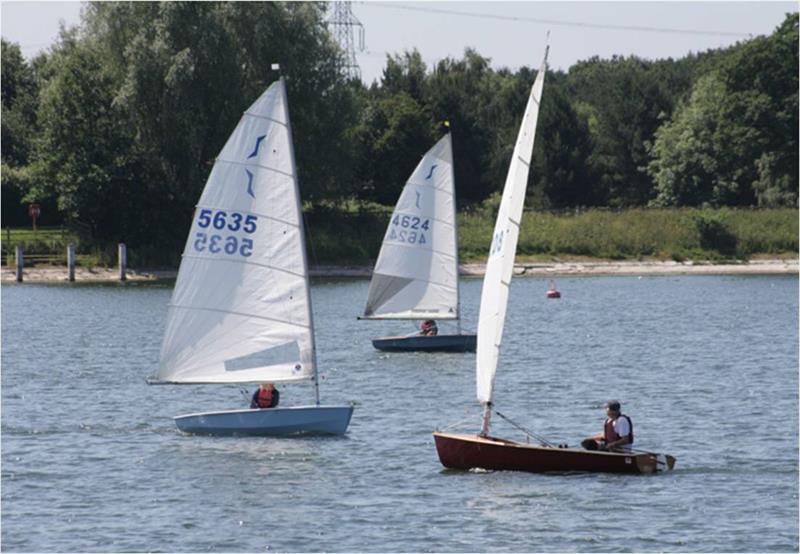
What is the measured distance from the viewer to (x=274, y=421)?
1523 inches

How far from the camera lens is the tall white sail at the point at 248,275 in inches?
1522

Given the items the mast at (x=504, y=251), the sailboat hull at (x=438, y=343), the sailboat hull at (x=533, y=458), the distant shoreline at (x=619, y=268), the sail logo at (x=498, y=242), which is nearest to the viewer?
the mast at (x=504, y=251)

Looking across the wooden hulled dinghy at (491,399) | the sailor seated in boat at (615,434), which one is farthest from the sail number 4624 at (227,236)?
the sailor seated in boat at (615,434)

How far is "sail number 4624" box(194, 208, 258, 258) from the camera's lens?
38.8m

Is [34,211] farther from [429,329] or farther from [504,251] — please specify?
[504,251]

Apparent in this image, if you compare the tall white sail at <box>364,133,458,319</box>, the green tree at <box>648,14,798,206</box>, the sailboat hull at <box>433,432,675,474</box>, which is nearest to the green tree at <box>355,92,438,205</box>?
the green tree at <box>648,14,798,206</box>

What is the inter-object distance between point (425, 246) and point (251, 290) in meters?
20.1

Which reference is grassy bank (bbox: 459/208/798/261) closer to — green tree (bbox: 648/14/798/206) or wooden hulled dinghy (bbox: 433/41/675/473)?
green tree (bbox: 648/14/798/206)

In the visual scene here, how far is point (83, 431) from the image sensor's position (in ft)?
139

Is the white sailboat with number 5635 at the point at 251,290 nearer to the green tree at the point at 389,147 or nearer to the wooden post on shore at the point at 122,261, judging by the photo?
the wooden post on shore at the point at 122,261

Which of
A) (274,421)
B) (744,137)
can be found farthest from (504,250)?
(744,137)

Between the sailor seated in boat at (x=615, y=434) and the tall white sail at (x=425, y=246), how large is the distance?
2459 cm

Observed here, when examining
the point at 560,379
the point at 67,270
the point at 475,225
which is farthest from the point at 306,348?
the point at 475,225

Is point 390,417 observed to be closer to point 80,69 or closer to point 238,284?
point 238,284
